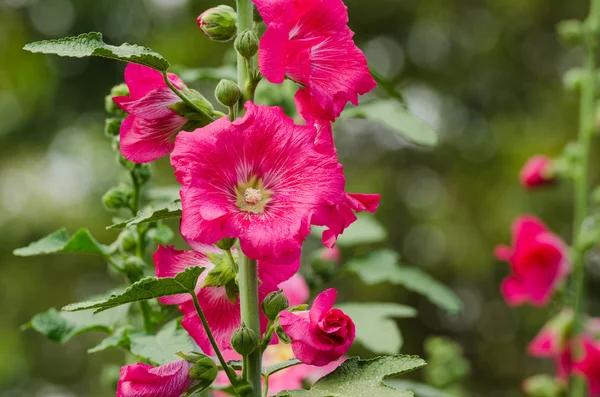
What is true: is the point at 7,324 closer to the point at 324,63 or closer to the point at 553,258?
the point at 553,258

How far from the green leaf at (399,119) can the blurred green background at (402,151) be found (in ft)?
14.9

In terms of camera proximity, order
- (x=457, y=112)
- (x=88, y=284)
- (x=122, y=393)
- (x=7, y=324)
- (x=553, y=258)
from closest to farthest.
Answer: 1. (x=122, y=393)
2. (x=553, y=258)
3. (x=7, y=324)
4. (x=88, y=284)
5. (x=457, y=112)

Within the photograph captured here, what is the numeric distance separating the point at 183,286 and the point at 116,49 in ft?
0.64

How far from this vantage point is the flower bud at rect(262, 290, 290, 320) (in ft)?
2.35

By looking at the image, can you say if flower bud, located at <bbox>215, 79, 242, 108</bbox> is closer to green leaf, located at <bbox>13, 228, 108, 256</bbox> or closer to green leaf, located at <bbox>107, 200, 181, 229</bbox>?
green leaf, located at <bbox>107, 200, 181, 229</bbox>

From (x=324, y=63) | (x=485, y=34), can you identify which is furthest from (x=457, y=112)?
(x=324, y=63)

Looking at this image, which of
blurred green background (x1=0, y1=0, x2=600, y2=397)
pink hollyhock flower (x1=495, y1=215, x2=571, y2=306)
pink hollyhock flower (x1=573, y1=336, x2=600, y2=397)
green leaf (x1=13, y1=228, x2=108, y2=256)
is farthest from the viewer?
blurred green background (x1=0, y1=0, x2=600, y2=397)

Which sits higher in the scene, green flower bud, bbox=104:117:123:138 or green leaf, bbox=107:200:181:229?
green flower bud, bbox=104:117:123:138

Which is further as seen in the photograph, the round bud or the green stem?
the green stem

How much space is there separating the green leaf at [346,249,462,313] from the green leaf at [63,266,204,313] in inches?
24.2

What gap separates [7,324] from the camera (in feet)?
20.3

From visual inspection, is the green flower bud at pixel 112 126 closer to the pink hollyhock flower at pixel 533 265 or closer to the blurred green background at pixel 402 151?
the pink hollyhock flower at pixel 533 265

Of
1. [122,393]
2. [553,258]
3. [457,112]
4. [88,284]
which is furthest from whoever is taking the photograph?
[457,112]

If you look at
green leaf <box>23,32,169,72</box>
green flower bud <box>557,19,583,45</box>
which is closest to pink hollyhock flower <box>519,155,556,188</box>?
green flower bud <box>557,19,583,45</box>
